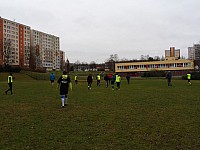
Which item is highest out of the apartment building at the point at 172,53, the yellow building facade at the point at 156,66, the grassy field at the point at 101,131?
the apartment building at the point at 172,53

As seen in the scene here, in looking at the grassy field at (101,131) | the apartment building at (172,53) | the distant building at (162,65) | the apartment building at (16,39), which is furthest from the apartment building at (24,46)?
the grassy field at (101,131)

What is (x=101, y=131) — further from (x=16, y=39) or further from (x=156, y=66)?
(x=16, y=39)

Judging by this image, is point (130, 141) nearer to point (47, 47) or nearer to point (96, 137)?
point (96, 137)

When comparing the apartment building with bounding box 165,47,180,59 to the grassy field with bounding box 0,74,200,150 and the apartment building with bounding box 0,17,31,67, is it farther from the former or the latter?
the grassy field with bounding box 0,74,200,150

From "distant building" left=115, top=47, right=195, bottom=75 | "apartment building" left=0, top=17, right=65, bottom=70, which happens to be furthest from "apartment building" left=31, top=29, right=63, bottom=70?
"distant building" left=115, top=47, right=195, bottom=75

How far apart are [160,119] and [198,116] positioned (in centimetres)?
157

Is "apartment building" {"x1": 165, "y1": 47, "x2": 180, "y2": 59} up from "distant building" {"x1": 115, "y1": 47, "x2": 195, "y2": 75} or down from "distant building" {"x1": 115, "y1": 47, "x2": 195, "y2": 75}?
up

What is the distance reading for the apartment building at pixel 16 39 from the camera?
97.9 metres

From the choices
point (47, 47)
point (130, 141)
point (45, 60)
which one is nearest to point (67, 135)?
point (130, 141)

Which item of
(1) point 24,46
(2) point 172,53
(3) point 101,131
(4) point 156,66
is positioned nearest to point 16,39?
(1) point 24,46

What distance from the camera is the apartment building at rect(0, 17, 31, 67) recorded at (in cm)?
9788

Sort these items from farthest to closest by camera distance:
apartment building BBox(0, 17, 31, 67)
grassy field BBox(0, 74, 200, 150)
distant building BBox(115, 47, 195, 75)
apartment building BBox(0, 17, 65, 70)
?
apartment building BBox(0, 17, 31, 67) → apartment building BBox(0, 17, 65, 70) → distant building BBox(115, 47, 195, 75) → grassy field BBox(0, 74, 200, 150)

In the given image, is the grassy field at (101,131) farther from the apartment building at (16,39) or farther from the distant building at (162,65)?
the apartment building at (16,39)

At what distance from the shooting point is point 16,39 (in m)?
105
